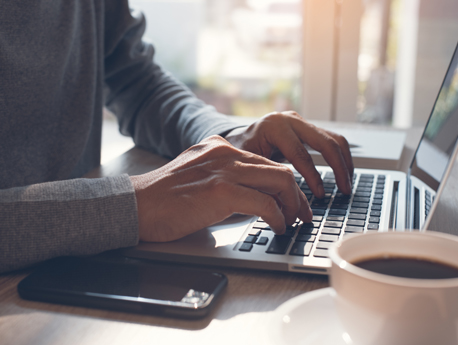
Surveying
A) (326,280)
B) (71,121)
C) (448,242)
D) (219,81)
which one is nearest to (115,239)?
(326,280)

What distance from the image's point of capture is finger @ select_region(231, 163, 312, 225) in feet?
1.72

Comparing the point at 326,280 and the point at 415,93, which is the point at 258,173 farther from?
the point at 415,93

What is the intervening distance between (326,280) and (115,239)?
22cm

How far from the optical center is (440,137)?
2.17 ft

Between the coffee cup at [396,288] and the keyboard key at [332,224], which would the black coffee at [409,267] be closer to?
the coffee cup at [396,288]

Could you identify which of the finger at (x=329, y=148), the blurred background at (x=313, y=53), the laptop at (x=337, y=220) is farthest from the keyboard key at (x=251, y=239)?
the blurred background at (x=313, y=53)

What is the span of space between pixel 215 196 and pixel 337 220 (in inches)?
6.1

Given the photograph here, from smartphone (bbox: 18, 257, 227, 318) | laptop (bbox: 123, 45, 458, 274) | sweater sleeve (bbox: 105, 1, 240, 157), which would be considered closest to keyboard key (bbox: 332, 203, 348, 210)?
laptop (bbox: 123, 45, 458, 274)

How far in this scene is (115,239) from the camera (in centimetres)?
50

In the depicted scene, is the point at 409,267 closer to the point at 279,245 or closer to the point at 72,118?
the point at 279,245

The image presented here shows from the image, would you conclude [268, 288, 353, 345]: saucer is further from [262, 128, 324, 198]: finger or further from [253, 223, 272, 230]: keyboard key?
[262, 128, 324, 198]: finger

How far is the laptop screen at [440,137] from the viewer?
606 mm

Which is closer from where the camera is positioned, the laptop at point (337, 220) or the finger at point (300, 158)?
the laptop at point (337, 220)

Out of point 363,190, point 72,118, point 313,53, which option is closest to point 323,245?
point 363,190
